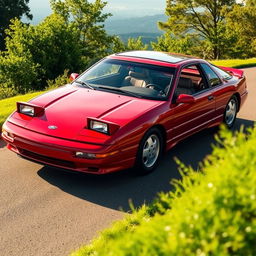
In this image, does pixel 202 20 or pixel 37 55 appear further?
pixel 202 20

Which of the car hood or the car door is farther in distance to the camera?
the car door

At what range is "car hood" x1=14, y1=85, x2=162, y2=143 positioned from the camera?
16.9 feet

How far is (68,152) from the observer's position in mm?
4902

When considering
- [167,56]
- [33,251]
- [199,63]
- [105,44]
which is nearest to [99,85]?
[167,56]

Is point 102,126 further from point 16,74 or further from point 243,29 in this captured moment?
point 243,29

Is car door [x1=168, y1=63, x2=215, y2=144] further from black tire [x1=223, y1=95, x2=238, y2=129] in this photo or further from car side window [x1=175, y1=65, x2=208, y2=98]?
black tire [x1=223, y1=95, x2=238, y2=129]

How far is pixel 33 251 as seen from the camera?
387cm

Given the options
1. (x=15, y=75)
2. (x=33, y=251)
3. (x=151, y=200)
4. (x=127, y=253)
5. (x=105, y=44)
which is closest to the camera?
(x=127, y=253)

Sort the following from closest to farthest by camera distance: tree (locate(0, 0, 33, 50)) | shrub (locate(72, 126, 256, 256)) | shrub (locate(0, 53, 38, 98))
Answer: shrub (locate(72, 126, 256, 256)) < shrub (locate(0, 53, 38, 98)) < tree (locate(0, 0, 33, 50))

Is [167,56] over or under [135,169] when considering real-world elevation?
over

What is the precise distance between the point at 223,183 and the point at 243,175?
12cm

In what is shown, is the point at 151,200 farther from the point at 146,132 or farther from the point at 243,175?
the point at 243,175

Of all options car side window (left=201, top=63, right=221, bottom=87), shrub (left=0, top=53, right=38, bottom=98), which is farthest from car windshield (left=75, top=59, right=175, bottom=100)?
shrub (left=0, top=53, right=38, bottom=98)

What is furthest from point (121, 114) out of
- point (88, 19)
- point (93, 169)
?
point (88, 19)
